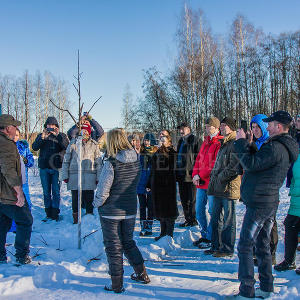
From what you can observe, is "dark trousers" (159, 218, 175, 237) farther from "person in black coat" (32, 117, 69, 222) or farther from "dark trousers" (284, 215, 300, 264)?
"person in black coat" (32, 117, 69, 222)

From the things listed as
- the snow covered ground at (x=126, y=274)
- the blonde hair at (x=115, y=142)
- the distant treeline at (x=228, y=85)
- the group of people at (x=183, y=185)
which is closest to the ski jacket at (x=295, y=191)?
the group of people at (x=183, y=185)

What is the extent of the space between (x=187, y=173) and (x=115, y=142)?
308 centimetres

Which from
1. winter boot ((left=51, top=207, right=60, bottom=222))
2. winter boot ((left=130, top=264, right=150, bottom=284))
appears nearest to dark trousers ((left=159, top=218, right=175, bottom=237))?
winter boot ((left=130, top=264, right=150, bottom=284))

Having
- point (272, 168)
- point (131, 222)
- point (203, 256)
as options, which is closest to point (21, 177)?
point (131, 222)

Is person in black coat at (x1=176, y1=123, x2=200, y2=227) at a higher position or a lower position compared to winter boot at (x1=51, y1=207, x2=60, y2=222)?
higher

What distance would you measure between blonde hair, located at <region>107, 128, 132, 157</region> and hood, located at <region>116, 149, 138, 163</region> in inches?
1.9

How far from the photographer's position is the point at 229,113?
27297 mm

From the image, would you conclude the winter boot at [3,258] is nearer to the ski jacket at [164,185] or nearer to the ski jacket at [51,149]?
the ski jacket at [164,185]

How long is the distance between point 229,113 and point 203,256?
2443 centimetres

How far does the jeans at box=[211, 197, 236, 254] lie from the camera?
416cm

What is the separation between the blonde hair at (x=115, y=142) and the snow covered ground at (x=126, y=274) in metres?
1.53

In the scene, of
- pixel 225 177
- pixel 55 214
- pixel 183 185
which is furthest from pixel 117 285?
pixel 55 214

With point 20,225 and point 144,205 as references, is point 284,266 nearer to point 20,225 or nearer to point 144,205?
point 144,205

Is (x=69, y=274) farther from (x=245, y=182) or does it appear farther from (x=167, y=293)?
(x=245, y=182)
